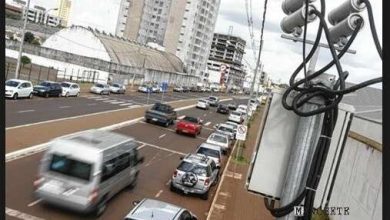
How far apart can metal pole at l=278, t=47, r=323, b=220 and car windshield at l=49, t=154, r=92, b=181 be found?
2.13 meters

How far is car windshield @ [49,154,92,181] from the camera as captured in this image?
107cm

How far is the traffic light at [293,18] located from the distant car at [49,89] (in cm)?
223

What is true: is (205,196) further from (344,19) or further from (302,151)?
(344,19)

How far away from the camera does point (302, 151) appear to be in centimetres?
303

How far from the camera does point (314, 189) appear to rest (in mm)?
2936

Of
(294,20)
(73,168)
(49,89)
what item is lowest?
(49,89)

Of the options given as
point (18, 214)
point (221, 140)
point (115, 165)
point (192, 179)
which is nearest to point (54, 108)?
point (115, 165)

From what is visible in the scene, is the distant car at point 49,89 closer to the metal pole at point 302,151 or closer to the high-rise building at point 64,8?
the metal pole at point 302,151

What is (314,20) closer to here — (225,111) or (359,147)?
(359,147)

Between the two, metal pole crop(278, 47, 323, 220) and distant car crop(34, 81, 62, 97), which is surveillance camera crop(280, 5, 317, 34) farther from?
distant car crop(34, 81, 62, 97)

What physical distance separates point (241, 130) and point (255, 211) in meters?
11.2

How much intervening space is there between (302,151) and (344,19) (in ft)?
2.74

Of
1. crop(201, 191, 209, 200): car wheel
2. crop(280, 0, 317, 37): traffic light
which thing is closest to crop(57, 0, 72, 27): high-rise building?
crop(280, 0, 317, 37): traffic light

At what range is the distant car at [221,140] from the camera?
2348 centimetres
